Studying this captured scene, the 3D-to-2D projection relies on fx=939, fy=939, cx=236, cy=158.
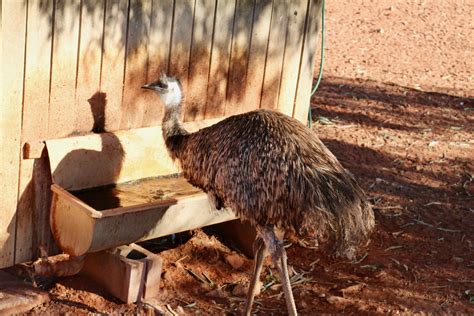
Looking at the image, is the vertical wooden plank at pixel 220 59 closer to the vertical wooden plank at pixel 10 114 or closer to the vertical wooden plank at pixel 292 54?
the vertical wooden plank at pixel 292 54

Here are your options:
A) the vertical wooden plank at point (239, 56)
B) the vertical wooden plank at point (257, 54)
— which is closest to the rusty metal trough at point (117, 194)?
the vertical wooden plank at point (239, 56)

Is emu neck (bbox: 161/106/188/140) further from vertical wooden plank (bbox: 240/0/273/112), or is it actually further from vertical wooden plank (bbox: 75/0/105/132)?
vertical wooden plank (bbox: 240/0/273/112)

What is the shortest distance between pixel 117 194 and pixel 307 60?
6.19 feet

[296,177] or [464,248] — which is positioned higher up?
[296,177]

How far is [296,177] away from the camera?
533 centimetres

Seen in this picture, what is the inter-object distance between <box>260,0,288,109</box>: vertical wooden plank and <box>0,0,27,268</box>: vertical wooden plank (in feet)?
6.50

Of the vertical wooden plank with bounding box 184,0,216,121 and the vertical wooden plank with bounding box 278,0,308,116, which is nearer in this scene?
the vertical wooden plank with bounding box 184,0,216,121

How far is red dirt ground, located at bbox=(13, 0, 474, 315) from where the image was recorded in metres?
5.99

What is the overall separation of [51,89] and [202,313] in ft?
5.43

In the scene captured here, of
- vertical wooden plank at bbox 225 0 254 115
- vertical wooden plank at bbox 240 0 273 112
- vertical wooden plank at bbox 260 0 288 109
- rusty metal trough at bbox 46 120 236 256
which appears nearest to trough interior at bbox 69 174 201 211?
rusty metal trough at bbox 46 120 236 256

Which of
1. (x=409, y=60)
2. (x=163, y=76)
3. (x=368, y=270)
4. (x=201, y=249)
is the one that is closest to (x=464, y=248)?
(x=368, y=270)

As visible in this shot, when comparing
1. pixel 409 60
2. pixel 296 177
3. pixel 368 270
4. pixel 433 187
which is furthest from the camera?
pixel 409 60

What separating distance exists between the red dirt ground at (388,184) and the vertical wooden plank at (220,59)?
961 millimetres

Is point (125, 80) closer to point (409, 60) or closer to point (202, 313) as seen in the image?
point (202, 313)
